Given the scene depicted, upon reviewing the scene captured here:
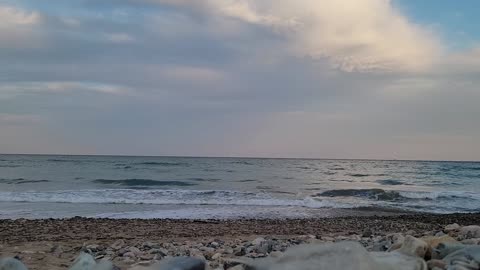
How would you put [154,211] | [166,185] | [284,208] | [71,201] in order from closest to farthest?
[154,211], [284,208], [71,201], [166,185]

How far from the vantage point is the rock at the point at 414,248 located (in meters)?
4.04

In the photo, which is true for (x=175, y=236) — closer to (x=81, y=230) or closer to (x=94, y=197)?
(x=81, y=230)

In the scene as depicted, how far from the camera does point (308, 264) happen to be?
119 inches

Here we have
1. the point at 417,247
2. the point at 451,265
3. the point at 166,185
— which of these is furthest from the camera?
the point at 166,185

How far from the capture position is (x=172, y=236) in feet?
33.8

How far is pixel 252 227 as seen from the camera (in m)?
11.9

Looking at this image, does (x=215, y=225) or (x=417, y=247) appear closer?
(x=417, y=247)

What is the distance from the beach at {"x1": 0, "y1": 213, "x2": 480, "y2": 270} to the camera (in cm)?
691

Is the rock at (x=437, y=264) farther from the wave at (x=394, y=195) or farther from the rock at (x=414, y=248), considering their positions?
the wave at (x=394, y=195)

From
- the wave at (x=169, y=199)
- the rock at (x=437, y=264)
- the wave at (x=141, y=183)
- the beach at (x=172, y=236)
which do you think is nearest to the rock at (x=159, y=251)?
the beach at (x=172, y=236)

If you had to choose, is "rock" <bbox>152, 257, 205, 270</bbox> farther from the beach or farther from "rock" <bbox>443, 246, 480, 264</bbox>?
"rock" <bbox>443, 246, 480, 264</bbox>

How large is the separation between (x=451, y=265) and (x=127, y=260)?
15.1 feet

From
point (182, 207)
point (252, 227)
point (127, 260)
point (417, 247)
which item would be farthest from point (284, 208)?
point (417, 247)

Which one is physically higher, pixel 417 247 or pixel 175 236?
pixel 417 247
